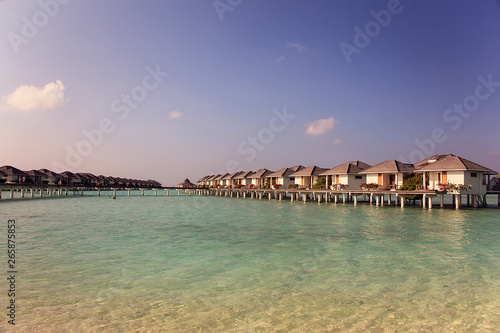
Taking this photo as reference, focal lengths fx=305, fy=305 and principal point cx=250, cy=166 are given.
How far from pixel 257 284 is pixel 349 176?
93.8 ft

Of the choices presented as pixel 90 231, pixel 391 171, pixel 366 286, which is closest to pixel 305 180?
pixel 391 171

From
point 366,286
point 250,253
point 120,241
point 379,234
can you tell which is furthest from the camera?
point 379,234

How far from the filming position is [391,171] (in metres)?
29.3

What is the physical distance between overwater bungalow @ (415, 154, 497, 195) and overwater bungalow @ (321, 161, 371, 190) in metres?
7.14

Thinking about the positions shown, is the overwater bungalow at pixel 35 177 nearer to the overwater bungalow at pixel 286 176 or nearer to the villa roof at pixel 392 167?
the overwater bungalow at pixel 286 176

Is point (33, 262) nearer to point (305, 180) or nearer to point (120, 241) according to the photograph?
point (120, 241)

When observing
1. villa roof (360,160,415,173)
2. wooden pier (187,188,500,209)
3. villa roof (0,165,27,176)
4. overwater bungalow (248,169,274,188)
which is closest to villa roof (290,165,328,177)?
wooden pier (187,188,500,209)

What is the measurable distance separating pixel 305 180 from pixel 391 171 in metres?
13.5

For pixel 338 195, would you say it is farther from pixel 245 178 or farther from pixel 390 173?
pixel 245 178

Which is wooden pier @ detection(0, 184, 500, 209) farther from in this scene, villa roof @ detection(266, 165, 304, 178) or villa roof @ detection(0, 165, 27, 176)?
villa roof @ detection(266, 165, 304, 178)

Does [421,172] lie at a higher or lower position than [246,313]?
higher

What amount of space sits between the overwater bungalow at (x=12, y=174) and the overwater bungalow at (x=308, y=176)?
134 ft

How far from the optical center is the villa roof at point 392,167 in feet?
95.6

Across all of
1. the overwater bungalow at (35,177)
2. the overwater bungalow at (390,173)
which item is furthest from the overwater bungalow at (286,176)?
the overwater bungalow at (35,177)
